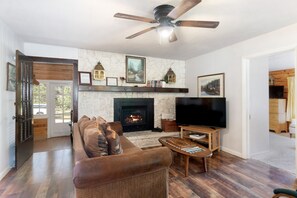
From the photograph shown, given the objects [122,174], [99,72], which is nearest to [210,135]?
[122,174]

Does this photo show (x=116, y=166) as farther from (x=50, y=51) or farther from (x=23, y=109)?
(x=50, y=51)

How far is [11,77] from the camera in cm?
305

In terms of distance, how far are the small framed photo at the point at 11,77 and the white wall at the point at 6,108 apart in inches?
2.4

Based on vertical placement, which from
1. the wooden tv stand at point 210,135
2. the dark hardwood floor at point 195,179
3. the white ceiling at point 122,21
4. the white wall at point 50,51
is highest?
the white ceiling at point 122,21

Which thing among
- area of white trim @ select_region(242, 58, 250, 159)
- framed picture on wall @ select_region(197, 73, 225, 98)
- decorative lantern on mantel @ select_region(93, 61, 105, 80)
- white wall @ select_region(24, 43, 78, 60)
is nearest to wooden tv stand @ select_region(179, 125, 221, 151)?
area of white trim @ select_region(242, 58, 250, 159)

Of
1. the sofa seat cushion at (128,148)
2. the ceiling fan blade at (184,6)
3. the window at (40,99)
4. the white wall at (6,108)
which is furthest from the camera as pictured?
the window at (40,99)

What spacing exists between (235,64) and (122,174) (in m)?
3.41

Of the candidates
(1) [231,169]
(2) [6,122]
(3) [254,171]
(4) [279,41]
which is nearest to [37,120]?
(2) [6,122]

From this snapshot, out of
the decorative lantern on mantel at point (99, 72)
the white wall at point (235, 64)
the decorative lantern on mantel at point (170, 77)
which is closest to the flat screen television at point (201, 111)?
the white wall at point (235, 64)

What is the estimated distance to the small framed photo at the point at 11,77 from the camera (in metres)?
2.92

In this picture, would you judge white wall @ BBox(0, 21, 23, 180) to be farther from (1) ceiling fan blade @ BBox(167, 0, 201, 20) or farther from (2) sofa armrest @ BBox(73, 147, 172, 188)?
(1) ceiling fan blade @ BBox(167, 0, 201, 20)

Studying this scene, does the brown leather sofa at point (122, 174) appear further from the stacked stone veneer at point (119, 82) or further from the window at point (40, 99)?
the window at point (40, 99)

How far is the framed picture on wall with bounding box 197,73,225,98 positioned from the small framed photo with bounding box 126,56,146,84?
1572 millimetres

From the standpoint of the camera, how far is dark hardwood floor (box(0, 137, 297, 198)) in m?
2.30
